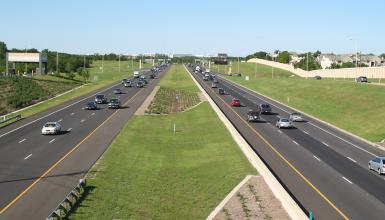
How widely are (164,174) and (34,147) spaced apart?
13232mm

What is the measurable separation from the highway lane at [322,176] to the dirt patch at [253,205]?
1.57 meters

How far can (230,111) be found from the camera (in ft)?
257

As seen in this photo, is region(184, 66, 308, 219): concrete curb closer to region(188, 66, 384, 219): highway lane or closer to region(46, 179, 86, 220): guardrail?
region(188, 66, 384, 219): highway lane

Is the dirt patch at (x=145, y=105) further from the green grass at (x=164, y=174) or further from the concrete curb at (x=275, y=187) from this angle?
the concrete curb at (x=275, y=187)

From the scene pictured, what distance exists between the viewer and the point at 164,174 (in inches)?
1508

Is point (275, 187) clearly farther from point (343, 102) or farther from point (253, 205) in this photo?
point (343, 102)

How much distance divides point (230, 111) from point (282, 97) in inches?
1259

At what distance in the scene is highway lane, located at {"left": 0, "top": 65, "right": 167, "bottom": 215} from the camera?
1300 inches

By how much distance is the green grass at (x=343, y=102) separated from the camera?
64.9m

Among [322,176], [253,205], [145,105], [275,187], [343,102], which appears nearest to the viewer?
[253,205]

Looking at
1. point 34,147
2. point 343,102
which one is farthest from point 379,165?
point 343,102

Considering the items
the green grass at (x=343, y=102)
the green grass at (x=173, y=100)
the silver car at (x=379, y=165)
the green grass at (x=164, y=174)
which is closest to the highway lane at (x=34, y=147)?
the green grass at (x=164, y=174)

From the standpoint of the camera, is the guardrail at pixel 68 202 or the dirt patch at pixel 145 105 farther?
the dirt patch at pixel 145 105

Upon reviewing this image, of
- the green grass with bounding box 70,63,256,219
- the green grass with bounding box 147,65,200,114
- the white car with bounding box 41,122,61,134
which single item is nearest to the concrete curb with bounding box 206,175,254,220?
the green grass with bounding box 70,63,256,219
